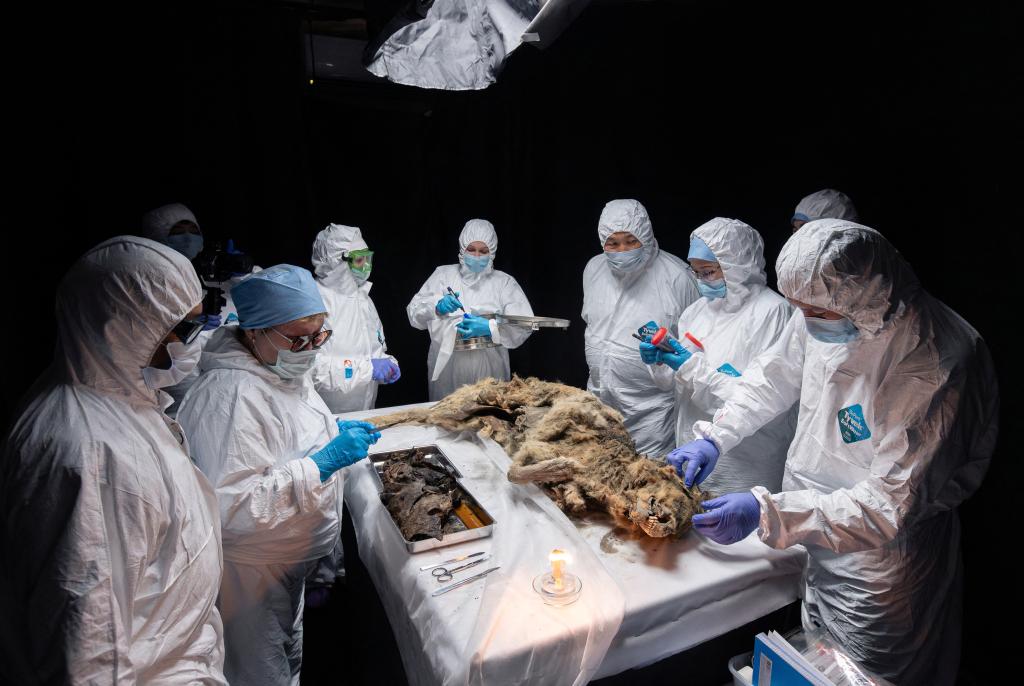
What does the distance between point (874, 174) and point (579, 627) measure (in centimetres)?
288

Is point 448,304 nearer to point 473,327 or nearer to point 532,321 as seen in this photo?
point 473,327

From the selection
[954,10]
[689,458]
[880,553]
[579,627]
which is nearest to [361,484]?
[579,627]

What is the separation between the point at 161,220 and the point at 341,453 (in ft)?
8.45

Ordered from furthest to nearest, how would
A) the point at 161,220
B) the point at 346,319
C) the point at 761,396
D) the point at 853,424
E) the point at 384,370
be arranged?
1. the point at 346,319
2. the point at 384,370
3. the point at 161,220
4. the point at 761,396
5. the point at 853,424

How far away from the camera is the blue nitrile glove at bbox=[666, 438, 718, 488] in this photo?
6.97ft

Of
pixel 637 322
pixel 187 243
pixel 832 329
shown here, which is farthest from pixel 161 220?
pixel 832 329

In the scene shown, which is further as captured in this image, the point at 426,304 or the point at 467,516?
the point at 426,304

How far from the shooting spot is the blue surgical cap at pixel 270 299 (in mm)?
2000

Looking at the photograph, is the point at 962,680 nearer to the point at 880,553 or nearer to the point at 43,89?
the point at 880,553

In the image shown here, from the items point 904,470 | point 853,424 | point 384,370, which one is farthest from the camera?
point 384,370

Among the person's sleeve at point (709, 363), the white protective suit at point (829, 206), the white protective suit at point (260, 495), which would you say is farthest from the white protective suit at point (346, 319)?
the white protective suit at point (829, 206)

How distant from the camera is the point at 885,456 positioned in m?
1.61

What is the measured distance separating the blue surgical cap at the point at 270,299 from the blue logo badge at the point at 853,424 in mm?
2007

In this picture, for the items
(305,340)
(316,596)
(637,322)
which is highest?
(305,340)
